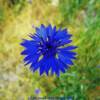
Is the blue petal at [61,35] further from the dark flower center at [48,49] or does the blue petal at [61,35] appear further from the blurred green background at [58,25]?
the blurred green background at [58,25]

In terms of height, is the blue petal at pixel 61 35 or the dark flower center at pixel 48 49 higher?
the blue petal at pixel 61 35

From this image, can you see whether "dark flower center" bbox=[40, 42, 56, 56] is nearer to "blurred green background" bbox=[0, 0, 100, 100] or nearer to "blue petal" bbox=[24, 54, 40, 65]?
"blue petal" bbox=[24, 54, 40, 65]

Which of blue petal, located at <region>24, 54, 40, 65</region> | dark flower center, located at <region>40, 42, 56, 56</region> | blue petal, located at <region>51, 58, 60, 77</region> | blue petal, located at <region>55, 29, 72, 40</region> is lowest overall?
blue petal, located at <region>51, 58, 60, 77</region>

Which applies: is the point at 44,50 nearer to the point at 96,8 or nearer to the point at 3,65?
the point at 3,65

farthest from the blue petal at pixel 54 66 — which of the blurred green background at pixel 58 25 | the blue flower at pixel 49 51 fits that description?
the blurred green background at pixel 58 25

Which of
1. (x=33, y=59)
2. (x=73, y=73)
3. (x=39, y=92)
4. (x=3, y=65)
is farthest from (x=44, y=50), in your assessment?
(x=3, y=65)

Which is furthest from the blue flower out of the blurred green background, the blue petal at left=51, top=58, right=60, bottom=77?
the blurred green background

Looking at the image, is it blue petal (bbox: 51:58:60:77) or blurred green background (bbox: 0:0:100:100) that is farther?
blurred green background (bbox: 0:0:100:100)

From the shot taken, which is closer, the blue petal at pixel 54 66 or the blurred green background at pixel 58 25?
the blue petal at pixel 54 66
